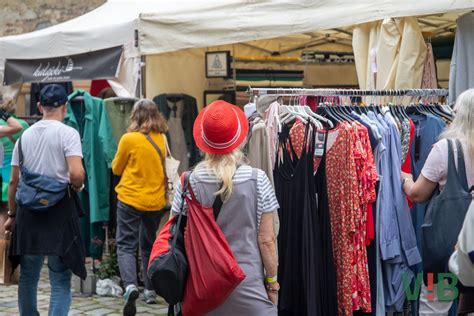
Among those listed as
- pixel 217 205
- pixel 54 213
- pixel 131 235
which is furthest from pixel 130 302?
pixel 217 205

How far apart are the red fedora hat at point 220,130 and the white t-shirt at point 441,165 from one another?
3.28 ft

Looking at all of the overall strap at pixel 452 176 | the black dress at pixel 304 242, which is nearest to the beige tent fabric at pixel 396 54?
the black dress at pixel 304 242

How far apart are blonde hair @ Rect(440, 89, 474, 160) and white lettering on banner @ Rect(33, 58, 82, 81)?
522 centimetres

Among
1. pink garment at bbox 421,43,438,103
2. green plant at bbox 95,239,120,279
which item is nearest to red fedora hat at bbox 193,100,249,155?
pink garment at bbox 421,43,438,103

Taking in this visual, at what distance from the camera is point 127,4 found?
33.3 ft

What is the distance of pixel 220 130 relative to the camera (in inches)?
161

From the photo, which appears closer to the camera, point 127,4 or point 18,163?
point 18,163

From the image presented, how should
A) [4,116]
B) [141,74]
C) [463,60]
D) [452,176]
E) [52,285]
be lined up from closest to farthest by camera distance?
[452,176] → [52,285] → [463,60] → [4,116] → [141,74]

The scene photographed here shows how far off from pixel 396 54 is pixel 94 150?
3001 mm

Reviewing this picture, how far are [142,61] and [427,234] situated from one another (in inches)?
173

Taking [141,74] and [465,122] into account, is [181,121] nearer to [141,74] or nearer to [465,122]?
[141,74]

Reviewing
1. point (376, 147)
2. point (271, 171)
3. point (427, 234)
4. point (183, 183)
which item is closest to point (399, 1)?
point (376, 147)

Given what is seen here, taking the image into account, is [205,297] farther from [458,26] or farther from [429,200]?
[458,26]

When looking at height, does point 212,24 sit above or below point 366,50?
above
